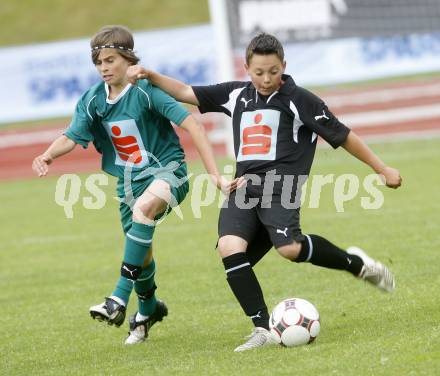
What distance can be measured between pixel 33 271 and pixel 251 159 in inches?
165

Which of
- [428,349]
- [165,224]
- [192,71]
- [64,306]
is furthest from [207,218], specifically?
[192,71]

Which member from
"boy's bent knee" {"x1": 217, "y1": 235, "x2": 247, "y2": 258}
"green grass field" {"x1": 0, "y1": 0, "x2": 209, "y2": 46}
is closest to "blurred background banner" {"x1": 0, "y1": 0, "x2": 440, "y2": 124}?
"green grass field" {"x1": 0, "y1": 0, "x2": 209, "y2": 46}

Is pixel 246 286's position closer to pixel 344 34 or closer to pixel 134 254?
pixel 134 254

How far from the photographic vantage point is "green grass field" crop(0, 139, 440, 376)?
Result: 5.01 meters

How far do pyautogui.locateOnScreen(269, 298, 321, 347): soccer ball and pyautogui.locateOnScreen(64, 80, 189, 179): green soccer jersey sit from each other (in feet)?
4.14

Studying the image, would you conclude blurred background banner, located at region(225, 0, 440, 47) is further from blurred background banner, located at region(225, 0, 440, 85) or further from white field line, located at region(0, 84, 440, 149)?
white field line, located at region(0, 84, 440, 149)

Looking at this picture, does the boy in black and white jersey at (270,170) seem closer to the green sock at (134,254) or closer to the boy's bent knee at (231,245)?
the boy's bent knee at (231,245)

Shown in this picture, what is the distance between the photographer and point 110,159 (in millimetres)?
6164

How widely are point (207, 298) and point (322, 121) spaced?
2.19 m

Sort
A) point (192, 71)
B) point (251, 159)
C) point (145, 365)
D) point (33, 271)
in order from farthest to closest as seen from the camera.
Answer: point (192, 71)
point (33, 271)
point (251, 159)
point (145, 365)

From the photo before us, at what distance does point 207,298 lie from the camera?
7.22 m

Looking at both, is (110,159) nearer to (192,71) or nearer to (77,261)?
(77,261)

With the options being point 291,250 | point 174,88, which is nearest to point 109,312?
point 291,250

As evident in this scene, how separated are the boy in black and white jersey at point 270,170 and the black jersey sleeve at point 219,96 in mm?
17
